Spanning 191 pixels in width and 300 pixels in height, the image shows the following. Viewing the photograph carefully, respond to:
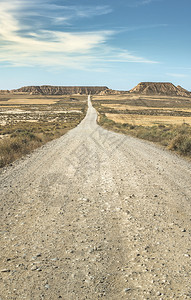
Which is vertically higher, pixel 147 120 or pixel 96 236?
pixel 96 236

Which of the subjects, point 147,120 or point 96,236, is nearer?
point 96,236

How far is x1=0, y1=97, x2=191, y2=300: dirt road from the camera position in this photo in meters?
3.66

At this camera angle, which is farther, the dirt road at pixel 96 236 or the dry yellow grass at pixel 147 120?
the dry yellow grass at pixel 147 120

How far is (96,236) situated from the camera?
5082mm

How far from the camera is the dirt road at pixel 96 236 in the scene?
3.66 meters

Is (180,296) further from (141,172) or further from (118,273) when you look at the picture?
(141,172)

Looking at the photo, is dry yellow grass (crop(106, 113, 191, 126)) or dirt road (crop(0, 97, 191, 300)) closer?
dirt road (crop(0, 97, 191, 300))

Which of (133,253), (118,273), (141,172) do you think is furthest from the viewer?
(141,172)

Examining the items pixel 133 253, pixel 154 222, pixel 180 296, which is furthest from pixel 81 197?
pixel 180 296

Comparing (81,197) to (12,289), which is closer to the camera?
(12,289)

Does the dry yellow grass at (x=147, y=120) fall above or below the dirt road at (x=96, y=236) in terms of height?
below

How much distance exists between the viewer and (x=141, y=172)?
10.2 meters

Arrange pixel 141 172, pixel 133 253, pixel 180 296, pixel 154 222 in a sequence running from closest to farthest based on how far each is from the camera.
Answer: pixel 180 296
pixel 133 253
pixel 154 222
pixel 141 172

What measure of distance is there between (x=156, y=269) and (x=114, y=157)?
9.46 m
